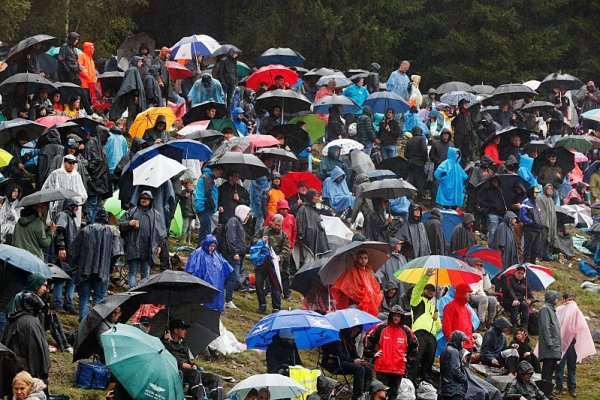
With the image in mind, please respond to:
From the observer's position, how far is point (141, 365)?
14250 mm

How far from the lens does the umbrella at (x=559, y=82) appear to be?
115 feet

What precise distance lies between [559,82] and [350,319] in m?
18.8

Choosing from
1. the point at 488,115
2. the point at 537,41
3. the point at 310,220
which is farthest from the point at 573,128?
the point at 310,220

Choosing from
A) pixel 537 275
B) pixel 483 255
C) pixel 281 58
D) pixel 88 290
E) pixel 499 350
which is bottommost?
pixel 499 350

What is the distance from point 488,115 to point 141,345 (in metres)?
17.9

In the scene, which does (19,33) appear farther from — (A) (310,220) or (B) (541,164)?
(A) (310,220)

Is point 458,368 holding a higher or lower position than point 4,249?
lower

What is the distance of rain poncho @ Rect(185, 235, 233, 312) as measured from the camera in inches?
731

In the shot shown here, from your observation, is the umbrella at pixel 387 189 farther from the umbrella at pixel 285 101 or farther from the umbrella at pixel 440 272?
the umbrella at pixel 285 101

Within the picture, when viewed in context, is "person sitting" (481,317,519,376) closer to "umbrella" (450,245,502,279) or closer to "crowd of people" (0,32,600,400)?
"crowd of people" (0,32,600,400)

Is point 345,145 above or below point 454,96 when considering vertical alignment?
above

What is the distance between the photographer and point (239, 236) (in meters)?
20.4

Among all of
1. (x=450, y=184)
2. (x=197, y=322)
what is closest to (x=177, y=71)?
(x=450, y=184)

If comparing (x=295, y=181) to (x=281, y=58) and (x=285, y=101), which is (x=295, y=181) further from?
(x=281, y=58)
